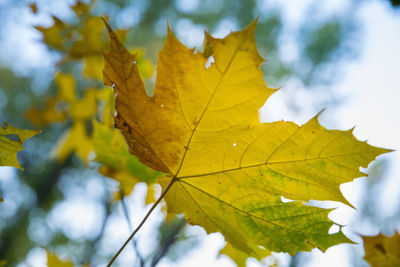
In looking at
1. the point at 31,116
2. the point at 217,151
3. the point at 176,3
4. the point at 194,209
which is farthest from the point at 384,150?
the point at 176,3

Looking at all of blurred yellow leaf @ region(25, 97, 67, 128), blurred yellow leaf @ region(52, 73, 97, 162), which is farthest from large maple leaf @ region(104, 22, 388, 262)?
blurred yellow leaf @ region(25, 97, 67, 128)

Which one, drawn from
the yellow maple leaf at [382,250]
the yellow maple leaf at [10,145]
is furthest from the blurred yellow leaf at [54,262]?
the yellow maple leaf at [382,250]

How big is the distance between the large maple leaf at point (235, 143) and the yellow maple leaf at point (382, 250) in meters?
0.46

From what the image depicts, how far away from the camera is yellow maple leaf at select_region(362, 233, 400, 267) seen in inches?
38.1

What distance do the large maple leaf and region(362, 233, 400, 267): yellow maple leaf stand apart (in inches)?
18.2

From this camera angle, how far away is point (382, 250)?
3.21 ft

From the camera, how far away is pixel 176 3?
8.42 m

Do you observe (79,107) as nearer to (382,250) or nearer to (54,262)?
(54,262)

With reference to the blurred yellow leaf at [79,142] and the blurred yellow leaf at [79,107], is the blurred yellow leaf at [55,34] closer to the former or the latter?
the blurred yellow leaf at [79,107]

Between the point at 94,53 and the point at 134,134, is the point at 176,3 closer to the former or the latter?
the point at 94,53

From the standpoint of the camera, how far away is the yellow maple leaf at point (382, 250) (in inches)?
38.1

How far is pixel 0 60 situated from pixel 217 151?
11533 millimetres

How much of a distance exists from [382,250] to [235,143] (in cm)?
75

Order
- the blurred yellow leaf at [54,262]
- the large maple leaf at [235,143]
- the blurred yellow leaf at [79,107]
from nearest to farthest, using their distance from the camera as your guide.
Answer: the large maple leaf at [235,143]
the blurred yellow leaf at [54,262]
the blurred yellow leaf at [79,107]
